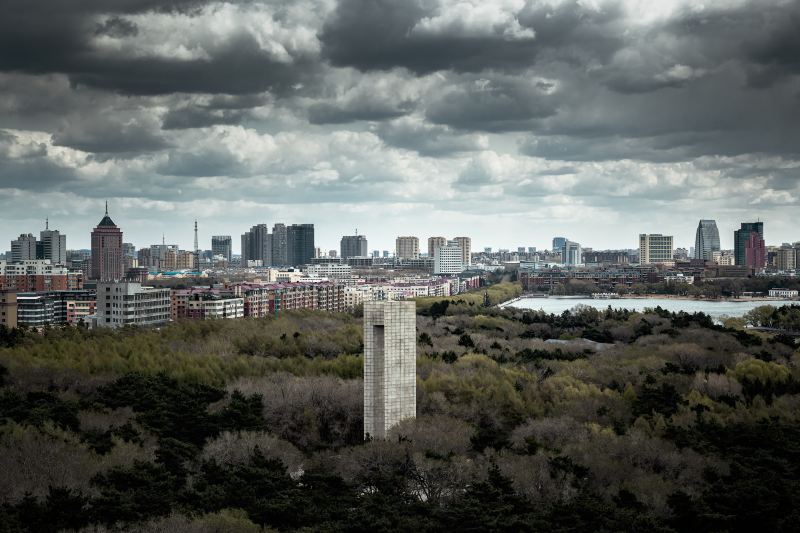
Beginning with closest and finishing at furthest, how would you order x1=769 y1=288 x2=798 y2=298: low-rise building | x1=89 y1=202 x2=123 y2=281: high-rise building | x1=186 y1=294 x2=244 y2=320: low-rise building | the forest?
the forest → x1=186 y1=294 x2=244 y2=320: low-rise building → x1=769 y1=288 x2=798 y2=298: low-rise building → x1=89 y1=202 x2=123 y2=281: high-rise building

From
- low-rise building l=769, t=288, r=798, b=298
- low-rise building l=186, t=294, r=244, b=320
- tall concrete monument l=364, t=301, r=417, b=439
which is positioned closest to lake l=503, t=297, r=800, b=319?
low-rise building l=769, t=288, r=798, b=298

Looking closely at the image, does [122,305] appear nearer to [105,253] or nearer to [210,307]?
[210,307]

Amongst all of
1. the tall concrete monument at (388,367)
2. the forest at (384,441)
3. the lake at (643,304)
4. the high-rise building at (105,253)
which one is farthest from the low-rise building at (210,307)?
the high-rise building at (105,253)

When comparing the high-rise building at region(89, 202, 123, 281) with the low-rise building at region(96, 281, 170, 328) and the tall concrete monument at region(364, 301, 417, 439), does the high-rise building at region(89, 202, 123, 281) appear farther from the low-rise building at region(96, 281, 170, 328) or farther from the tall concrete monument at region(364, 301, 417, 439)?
the tall concrete monument at region(364, 301, 417, 439)

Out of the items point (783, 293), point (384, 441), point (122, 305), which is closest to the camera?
point (384, 441)

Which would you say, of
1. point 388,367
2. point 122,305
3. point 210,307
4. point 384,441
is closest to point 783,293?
point 210,307

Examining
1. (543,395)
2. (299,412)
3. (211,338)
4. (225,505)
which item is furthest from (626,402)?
(211,338)
